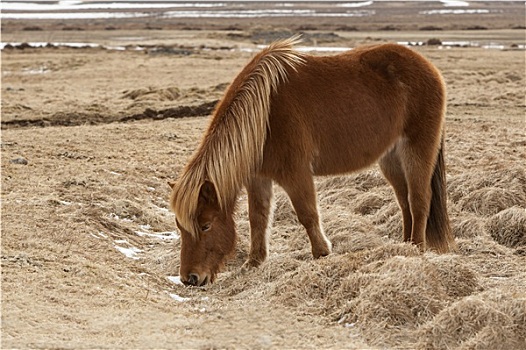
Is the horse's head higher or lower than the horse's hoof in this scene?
higher

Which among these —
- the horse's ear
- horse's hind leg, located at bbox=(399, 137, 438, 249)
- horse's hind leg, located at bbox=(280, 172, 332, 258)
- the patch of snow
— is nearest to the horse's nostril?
the patch of snow

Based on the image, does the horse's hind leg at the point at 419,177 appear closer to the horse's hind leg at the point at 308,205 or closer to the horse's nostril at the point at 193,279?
the horse's hind leg at the point at 308,205

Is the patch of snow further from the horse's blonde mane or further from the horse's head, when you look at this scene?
the horse's blonde mane

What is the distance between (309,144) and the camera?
5.89m

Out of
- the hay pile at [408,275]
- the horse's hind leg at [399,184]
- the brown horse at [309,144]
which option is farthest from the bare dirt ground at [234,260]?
the brown horse at [309,144]

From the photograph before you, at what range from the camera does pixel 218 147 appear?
554 centimetres

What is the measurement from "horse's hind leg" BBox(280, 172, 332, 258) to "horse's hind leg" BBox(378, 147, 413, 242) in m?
1.06

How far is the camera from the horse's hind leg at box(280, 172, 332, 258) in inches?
227

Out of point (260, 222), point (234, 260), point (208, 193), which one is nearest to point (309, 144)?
point (260, 222)

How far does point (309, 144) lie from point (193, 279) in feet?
4.78

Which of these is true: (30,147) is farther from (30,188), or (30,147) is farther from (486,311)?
(486,311)

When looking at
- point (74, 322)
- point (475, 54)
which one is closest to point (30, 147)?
point (74, 322)

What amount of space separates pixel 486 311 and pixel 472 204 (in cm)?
310

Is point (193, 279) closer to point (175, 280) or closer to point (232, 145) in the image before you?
point (175, 280)
